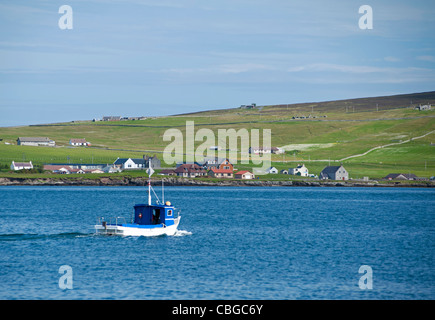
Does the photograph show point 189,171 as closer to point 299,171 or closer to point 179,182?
point 179,182

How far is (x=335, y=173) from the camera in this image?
18962 cm

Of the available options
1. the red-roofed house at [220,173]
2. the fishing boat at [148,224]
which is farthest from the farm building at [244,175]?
→ the fishing boat at [148,224]

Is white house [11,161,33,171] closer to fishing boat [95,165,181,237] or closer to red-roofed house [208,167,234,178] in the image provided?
red-roofed house [208,167,234,178]

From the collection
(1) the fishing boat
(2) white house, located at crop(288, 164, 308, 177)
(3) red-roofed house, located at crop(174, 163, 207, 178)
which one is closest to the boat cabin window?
(1) the fishing boat

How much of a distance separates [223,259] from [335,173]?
149m

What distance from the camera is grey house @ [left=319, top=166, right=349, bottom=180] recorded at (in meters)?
190

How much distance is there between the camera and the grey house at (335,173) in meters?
190

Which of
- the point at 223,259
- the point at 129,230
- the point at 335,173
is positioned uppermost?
the point at 335,173

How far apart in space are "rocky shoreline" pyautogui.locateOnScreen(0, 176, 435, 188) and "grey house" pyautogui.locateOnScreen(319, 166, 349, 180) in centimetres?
582

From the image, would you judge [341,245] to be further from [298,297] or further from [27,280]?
[27,280]

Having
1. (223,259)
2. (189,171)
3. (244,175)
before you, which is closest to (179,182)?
(189,171)

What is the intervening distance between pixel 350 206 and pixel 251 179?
260ft
